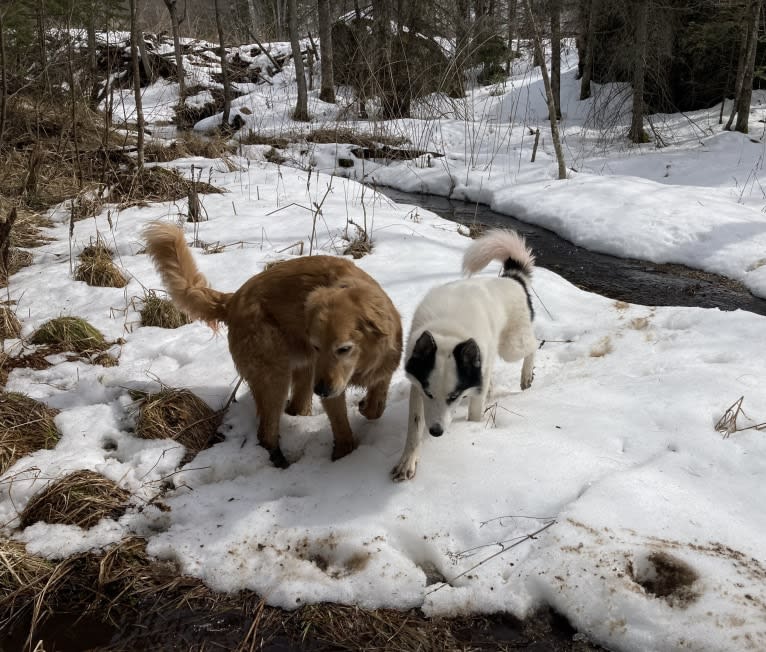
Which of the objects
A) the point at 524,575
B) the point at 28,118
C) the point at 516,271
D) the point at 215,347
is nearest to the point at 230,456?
the point at 215,347

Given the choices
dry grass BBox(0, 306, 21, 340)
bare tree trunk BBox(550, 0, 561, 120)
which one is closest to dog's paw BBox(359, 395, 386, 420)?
dry grass BBox(0, 306, 21, 340)

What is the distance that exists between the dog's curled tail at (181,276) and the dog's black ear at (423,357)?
52.9 inches

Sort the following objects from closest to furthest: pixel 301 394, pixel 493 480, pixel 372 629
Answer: pixel 372 629, pixel 493 480, pixel 301 394

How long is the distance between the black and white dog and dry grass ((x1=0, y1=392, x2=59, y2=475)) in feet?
6.67

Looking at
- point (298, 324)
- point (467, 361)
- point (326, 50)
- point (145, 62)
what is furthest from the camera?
point (145, 62)

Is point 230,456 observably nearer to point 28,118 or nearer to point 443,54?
point 28,118

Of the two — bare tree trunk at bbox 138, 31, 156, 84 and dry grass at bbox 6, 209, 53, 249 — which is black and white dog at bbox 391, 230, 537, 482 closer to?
dry grass at bbox 6, 209, 53, 249

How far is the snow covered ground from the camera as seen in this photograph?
7.04 ft

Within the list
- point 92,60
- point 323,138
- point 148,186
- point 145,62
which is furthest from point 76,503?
point 145,62

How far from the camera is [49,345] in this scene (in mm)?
3951

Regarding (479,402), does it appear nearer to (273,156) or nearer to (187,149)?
(187,149)

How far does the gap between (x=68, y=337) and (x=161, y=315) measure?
2.29 feet

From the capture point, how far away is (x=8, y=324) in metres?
4.02

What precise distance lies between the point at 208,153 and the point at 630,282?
317 inches
